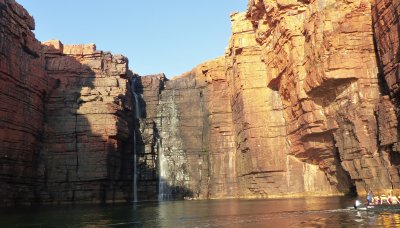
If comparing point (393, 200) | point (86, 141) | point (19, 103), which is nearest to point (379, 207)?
point (393, 200)

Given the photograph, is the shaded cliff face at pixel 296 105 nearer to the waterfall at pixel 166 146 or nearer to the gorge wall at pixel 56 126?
the waterfall at pixel 166 146

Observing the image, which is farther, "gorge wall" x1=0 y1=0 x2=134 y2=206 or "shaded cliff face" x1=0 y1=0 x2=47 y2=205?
"gorge wall" x1=0 y1=0 x2=134 y2=206

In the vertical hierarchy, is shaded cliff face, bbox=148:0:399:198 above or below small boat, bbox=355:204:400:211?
above

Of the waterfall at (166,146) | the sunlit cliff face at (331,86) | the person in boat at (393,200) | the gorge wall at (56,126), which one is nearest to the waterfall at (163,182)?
the waterfall at (166,146)

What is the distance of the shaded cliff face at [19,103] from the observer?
47812mm

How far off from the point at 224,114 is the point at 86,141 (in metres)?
23.3

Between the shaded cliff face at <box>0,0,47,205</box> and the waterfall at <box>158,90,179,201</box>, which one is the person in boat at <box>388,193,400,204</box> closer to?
the waterfall at <box>158,90,179,201</box>

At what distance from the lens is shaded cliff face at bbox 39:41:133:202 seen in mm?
57031

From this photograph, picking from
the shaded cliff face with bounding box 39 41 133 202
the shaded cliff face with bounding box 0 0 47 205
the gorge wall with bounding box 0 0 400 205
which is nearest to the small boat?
the gorge wall with bounding box 0 0 400 205

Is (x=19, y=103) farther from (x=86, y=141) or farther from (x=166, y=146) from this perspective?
(x=166, y=146)

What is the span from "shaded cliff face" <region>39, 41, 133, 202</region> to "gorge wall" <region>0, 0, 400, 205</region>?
0.17 meters

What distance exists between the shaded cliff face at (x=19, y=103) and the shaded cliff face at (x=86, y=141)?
8.10ft

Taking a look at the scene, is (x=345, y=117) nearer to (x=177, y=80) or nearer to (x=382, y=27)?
(x=382, y=27)

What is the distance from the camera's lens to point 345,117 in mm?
41875
